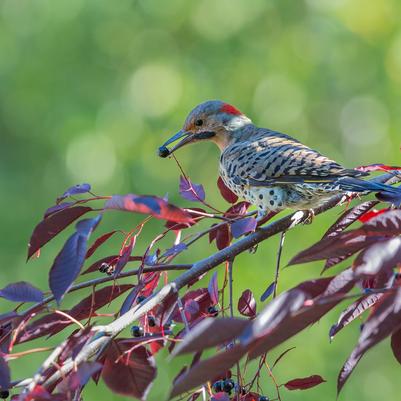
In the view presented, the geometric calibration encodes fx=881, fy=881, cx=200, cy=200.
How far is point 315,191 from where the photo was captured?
270 cm

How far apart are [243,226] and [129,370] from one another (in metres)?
0.42

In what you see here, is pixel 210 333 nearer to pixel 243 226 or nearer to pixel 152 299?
pixel 152 299

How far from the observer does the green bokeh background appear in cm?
646

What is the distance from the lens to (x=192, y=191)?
200 cm

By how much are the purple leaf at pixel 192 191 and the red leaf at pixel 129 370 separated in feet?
1.93

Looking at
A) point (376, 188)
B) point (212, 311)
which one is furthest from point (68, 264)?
point (376, 188)

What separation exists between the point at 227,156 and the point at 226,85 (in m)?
3.82

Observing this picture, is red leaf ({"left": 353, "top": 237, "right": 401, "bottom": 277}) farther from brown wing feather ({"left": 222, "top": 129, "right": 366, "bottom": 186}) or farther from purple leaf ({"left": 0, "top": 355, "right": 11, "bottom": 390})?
brown wing feather ({"left": 222, "top": 129, "right": 366, "bottom": 186})

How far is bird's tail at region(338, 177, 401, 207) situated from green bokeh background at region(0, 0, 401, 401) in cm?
314

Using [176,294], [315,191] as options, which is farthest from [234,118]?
[176,294]

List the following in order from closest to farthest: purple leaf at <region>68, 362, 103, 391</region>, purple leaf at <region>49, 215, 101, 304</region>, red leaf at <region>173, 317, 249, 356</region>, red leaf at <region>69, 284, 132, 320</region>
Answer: red leaf at <region>173, 317, 249, 356</region> < purple leaf at <region>68, 362, 103, 391</region> < purple leaf at <region>49, 215, 101, 304</region> < red leaf at <region>69, 284, 132, 320</region>

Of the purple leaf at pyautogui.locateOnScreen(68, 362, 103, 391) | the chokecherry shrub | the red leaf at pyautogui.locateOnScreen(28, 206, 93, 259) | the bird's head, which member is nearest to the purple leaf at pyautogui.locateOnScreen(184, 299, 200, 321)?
the chokecherry shrub

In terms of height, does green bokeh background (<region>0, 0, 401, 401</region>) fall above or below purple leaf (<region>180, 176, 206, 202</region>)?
above

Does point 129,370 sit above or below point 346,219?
below
